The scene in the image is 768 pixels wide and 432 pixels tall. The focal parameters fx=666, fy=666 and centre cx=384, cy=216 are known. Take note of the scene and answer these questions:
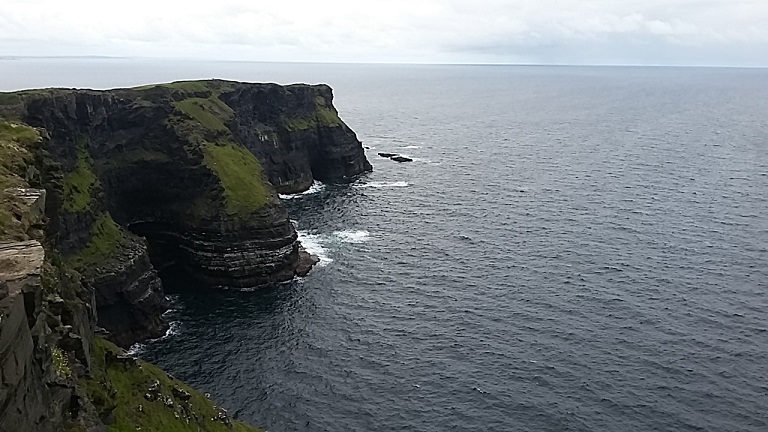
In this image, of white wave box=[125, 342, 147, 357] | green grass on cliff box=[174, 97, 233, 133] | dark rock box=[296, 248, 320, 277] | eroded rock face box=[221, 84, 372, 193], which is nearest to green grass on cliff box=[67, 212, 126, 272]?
white wave box=[125, 342, 147, 357]

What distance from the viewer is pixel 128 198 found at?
355 feet

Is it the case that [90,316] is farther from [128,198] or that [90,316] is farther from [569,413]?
[128,198]

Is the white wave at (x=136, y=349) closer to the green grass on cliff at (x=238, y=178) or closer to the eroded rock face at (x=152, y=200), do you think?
the eroded rock face at (x=152, y=200)

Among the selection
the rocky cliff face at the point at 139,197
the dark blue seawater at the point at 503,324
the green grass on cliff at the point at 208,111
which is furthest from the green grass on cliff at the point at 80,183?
the green grass on cliff at the point at 208,111

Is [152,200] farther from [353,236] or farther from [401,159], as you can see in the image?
[401,159]

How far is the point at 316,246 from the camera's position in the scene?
115188 mm

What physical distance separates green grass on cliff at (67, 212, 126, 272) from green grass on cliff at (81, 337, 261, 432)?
1360 inches

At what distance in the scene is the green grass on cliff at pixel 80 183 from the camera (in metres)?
87.6

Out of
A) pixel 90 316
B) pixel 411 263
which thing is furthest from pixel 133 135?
pixel 90 316

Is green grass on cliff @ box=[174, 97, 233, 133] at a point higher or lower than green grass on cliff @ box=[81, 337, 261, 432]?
higher

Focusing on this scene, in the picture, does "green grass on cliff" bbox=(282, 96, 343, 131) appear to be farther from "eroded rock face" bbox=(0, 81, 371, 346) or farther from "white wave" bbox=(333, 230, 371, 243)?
"white wave" bbox=(333, 230, 371, 243)

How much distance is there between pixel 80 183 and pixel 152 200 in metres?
15.7

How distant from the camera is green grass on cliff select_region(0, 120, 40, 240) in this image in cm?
3328

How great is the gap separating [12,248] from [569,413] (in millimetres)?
52945
